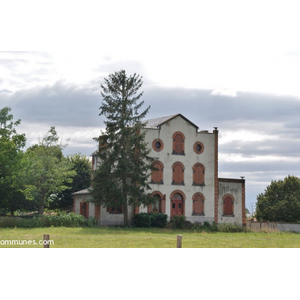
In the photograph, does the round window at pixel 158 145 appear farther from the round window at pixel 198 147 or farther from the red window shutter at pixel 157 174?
the round window at pixel 198 147

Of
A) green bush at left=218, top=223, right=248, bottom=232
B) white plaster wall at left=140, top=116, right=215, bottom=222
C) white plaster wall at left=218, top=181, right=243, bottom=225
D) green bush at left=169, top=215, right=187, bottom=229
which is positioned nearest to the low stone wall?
green bush at left=218, top=223, right=248, bottom=232

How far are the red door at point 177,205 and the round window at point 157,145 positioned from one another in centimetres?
436

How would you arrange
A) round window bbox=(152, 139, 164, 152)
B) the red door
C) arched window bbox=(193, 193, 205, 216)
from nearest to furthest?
round window bbox=(152, 139, 164, 152), the red door, arched window bbox=(193, 193, 205, 216)

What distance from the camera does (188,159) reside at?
43.2 m

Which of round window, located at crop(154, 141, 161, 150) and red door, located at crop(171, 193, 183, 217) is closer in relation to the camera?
round window, located at crop(154, 141, 161, 150)

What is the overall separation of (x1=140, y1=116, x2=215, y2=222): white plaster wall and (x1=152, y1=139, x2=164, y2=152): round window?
0.25m

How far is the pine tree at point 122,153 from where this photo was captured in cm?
3816

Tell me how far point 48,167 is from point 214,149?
53.0 feet

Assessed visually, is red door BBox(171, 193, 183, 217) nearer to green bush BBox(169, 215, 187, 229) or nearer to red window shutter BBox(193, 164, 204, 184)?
green bush BBox(169, 215, 187, 229)

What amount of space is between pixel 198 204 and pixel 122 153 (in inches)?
365

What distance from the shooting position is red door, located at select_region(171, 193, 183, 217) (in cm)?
4214
